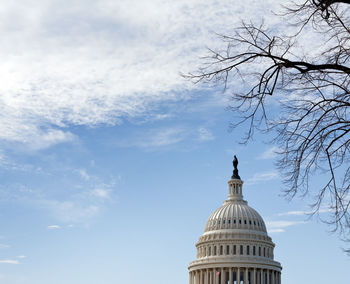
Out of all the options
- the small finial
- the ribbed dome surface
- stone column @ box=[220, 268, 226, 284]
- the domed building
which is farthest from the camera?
the small finial

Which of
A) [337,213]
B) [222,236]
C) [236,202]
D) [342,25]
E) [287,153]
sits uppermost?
[236,202]

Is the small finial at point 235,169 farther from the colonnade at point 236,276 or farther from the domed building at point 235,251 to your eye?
the colonnade at point 236,276

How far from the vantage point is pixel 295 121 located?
17.9 metres

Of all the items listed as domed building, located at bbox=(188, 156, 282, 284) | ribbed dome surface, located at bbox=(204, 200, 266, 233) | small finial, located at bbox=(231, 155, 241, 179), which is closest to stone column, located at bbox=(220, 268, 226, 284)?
domed building, located at bbox=(188, 156, 282, 284)

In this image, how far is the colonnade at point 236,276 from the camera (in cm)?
13625

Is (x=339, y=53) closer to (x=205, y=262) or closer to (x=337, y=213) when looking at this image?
(x=337, y=213)

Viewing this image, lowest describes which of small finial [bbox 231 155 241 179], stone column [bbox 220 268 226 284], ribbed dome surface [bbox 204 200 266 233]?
stone column [bbox 220 268 226 284]

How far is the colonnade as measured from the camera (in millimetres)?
136250

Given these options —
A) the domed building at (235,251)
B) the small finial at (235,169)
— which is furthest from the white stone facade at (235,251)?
the small finial at (235,169)

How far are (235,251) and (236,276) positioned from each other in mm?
6615

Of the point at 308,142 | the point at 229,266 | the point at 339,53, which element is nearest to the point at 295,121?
the point at 308,142

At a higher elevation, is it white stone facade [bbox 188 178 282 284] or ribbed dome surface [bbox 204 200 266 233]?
ribbed dome surface [bbox 204 200 266 233]

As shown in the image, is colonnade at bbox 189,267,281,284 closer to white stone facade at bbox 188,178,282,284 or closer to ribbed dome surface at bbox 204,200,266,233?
white stone facade at bbox 188,178,282,284

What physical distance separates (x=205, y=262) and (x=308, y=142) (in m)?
125
